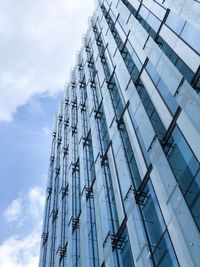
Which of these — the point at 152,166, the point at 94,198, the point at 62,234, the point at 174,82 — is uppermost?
the point at 62,234

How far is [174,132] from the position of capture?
2059 cm

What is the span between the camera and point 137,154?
24.0 metres

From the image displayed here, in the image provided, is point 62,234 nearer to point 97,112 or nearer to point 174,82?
point 97,112

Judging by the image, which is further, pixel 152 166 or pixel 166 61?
pixel 166 61

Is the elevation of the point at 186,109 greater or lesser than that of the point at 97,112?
lesser

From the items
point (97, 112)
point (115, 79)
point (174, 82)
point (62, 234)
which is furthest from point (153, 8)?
point (62, 234)

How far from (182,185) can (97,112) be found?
19.5 metres

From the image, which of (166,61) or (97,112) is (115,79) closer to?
(97,112)

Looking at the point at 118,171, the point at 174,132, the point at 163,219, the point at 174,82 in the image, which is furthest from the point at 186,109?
the point at 118,171

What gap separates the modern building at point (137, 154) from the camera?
59.1 ft

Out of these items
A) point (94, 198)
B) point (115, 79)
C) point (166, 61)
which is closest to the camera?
point (166, 61)

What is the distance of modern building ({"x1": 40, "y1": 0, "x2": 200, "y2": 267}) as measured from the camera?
18.0 metres

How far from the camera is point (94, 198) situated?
2950 cm

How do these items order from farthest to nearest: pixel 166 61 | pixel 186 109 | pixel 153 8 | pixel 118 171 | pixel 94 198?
pixel 153 8 < pixel 94 198 < pixel 118 171 < pixel 166 61 < pixel 186 109
